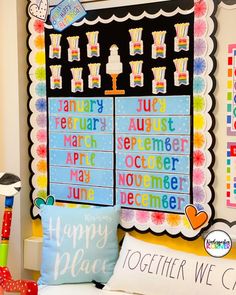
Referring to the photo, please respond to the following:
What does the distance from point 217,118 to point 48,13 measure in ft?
3.63

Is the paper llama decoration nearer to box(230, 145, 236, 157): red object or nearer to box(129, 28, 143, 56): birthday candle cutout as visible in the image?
box(129, 28, 143, 56): birthday candle cutout

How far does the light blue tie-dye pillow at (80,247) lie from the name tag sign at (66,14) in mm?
1022

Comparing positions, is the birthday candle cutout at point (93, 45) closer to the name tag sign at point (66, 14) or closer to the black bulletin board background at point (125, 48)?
the black bulletin board background at point (125, 48)

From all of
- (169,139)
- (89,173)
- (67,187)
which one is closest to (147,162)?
(169,139)

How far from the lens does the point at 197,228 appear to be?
2.25m

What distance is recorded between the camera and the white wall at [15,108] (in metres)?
2.58

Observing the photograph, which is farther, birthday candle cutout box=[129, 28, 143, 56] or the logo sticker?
birthday candle cutout box=[129, 28, 143, 56]

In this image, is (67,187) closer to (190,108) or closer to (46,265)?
(46,265)

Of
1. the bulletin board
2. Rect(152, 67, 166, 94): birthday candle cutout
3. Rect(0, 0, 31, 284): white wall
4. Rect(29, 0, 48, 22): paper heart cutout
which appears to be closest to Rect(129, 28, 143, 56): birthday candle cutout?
the bulletin board

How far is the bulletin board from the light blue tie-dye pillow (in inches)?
5.4

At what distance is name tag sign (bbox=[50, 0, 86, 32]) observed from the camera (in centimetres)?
247

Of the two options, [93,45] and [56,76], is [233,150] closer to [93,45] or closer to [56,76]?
[93,45]

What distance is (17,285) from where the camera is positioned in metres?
2.04

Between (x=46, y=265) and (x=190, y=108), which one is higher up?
(x=190, y=108)
